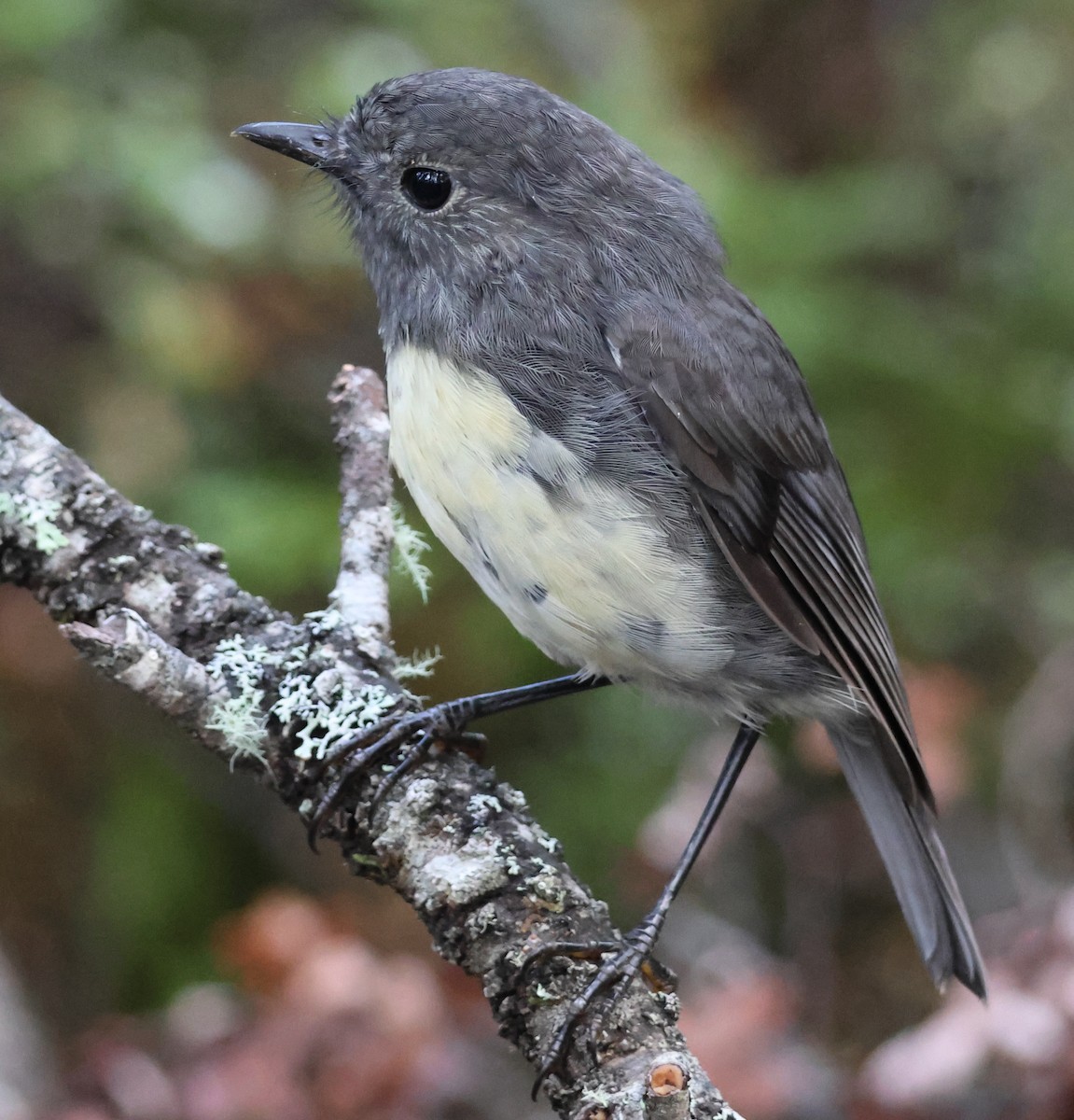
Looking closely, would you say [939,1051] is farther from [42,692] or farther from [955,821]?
[42,692]

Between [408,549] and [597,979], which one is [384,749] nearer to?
[597,979]

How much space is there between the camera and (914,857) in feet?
9.90

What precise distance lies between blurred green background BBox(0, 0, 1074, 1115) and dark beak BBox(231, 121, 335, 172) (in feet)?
1.84

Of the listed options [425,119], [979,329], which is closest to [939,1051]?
[425,119]

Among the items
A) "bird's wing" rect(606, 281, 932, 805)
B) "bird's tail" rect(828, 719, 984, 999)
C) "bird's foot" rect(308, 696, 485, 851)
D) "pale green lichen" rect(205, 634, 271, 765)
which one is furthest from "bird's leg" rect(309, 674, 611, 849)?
"bird's tail" rect(828, 719, 984, 999)

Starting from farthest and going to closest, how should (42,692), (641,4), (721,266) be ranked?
1. (641,4)
2. (42,692)
3. (721,266)

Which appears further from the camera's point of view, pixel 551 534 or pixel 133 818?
pixel 133 818

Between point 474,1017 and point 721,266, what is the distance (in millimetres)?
2023

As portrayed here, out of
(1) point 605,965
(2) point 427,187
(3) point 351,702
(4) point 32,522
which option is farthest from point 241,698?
(2) point 427,187

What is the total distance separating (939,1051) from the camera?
2707 millimetres

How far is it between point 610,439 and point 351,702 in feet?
2.19

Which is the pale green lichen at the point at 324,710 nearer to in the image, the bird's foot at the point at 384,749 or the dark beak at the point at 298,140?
the bird's foot at the point at 384,749

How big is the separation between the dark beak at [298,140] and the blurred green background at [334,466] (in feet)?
1.84

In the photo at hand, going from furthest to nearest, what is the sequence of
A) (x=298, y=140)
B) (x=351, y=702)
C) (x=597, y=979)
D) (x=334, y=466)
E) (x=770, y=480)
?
(x=334, y=466) < (x=298, y=140) < (x=770, y=480) < (x=351, y=702) < (x=597, y=979)
